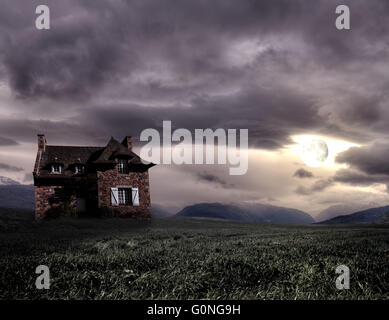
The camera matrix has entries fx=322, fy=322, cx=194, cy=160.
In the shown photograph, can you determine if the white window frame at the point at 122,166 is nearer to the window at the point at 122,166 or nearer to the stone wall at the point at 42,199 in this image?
the window at the point at 122,166

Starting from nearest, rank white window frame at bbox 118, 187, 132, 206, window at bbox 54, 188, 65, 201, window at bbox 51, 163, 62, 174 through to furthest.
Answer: white window frame at bbox 118, 187, 132, 206 → window at bbox 54, 188, 65, 201 → window at bbox 51, 163, 62, 174

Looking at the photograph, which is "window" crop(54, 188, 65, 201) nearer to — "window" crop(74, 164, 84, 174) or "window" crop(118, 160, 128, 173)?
"window" crop(74, 164, 84, 174)

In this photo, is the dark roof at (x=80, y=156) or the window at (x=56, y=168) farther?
the window at (x=56, y=168)

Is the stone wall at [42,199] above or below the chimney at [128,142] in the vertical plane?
below

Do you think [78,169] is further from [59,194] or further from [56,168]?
[59,194]

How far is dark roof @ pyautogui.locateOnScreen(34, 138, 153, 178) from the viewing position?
34938 millimetres

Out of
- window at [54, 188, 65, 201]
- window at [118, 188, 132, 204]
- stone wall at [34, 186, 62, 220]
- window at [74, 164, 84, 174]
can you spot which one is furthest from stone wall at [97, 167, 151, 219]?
stone wall at [34, 186, 62, 220]

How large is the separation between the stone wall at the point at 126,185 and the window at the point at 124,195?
0.45 meters

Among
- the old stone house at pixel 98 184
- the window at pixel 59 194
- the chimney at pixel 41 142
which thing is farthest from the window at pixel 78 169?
the chimney at pixel 41 142

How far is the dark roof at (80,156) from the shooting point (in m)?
34.9

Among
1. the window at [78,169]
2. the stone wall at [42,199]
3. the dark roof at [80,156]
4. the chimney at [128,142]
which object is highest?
the chimney at [128,142]

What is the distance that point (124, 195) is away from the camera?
3441 centimetres

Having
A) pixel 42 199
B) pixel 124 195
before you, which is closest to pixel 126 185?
pixel 124 195
